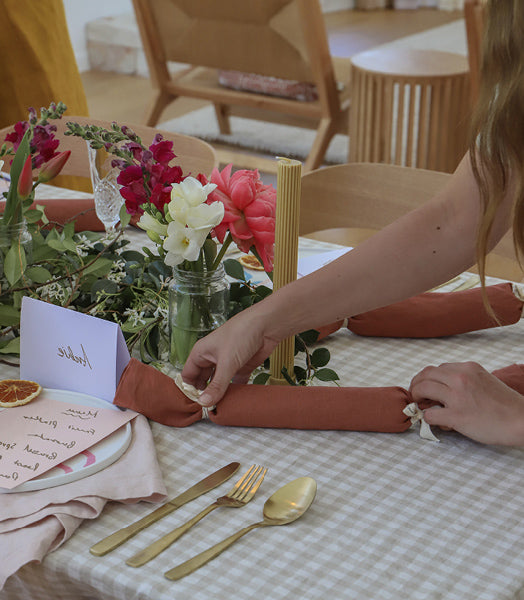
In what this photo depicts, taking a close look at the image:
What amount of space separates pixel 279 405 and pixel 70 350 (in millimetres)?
256

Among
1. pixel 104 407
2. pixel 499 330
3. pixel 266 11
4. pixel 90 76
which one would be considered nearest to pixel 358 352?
pixel 499 330

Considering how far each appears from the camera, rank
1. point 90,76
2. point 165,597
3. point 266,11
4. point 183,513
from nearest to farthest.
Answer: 1. point 165,597
2. point 183,513
3. point 266,11
4. point 90,76

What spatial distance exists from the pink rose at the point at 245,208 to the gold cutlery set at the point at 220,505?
0.89ft

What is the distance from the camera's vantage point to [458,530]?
2.71 ft

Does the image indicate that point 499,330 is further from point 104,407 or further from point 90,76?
point 90,76

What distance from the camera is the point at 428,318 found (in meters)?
1.22

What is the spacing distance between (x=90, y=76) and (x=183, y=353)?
5.03m

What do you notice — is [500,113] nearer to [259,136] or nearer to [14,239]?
[14,239]

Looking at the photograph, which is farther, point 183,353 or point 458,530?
point 183,353

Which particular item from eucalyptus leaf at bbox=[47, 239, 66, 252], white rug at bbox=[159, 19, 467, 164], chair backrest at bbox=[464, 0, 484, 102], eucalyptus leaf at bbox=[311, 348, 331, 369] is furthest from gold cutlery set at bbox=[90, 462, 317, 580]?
white rug at bbox=[159, 19, 467, 164]

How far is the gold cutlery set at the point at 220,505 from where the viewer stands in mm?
777

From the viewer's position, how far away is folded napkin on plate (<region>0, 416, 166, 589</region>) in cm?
79

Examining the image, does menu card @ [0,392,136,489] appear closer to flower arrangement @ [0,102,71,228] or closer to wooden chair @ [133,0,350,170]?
flower arrangement @ [0,102,71,228]

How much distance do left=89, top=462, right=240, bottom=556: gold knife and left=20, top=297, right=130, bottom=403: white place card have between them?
18cm
